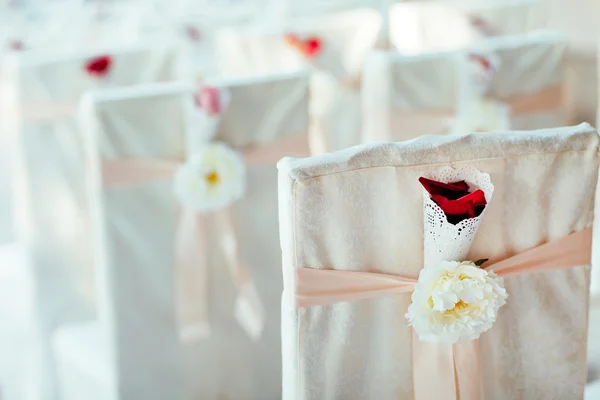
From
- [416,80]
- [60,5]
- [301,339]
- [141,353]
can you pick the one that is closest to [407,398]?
[301,339]

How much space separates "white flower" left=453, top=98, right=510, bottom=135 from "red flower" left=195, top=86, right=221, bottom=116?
26.4 inches

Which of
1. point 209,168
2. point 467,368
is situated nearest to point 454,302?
point 467,368

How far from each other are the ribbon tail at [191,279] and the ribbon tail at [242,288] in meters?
0.05

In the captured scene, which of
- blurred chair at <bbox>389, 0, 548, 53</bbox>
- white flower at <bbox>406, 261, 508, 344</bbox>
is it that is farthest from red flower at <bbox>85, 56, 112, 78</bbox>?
white flower at <bbox>406, 261, 508, 344</bbox>

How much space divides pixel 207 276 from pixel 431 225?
88cm

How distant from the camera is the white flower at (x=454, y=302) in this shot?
4.28 ft

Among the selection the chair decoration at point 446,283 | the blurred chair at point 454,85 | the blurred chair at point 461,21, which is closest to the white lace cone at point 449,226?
the chair decoration at point 446,283

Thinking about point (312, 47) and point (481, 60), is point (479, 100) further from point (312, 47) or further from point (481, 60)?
point (312, 47)

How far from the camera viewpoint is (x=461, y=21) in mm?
3207

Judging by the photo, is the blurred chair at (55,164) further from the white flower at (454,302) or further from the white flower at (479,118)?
the white flower at (454,302)

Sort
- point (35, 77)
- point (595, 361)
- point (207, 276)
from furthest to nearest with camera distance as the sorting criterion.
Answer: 1. point (35, 77)
2. point (207, 276)
3. point (595, 361)

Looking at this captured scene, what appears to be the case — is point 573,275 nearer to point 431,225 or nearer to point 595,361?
point 431,225

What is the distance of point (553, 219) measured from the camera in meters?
1.39

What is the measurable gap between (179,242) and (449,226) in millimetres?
886
